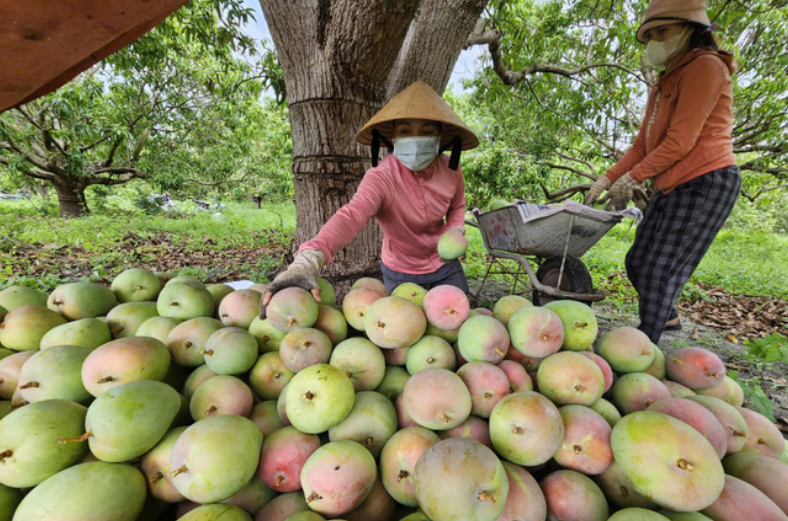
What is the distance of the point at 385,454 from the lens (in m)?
0.90

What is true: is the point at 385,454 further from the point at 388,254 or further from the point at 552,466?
the point at 388,254

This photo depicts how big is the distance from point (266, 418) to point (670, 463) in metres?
1.05

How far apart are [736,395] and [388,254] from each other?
6.88ft

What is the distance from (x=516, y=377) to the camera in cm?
107

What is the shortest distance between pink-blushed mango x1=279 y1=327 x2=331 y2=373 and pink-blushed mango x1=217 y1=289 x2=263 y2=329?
27 centimetres

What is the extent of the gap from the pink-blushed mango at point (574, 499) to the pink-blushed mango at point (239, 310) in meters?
1.11

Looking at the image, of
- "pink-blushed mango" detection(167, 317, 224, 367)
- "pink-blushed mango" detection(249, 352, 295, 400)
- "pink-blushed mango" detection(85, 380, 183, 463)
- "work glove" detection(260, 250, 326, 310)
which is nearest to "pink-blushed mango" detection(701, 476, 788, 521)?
"pink-blushed mango" detection(249, 352, 295, 400)

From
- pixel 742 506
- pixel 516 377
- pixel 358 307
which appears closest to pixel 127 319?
pixel 358 307

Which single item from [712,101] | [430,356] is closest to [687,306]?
[712,101]

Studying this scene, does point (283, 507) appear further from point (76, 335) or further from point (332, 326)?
point (76, 335)

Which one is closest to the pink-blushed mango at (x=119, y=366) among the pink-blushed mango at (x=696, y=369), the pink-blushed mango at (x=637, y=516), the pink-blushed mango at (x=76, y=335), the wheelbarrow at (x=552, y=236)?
the pink-blushed mango at (x=76, y=335)

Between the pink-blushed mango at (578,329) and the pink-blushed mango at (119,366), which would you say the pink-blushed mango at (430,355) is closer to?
the pink-blushed mango at (578,329)

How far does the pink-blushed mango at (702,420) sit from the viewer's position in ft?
2.90

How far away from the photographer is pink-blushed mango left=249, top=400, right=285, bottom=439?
997 mm
